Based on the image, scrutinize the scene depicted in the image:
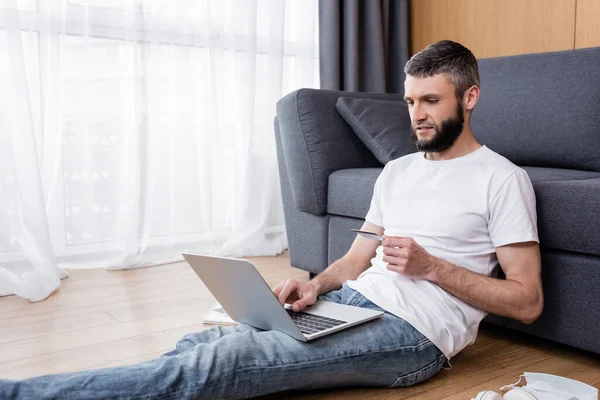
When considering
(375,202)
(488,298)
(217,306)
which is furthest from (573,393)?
(217,306)

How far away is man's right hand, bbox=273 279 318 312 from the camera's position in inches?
55.8

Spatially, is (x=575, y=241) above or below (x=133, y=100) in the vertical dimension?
below

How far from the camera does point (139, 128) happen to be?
2.86m

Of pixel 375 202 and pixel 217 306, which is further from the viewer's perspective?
pixel 217 306

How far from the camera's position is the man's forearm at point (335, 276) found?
1.57 metres

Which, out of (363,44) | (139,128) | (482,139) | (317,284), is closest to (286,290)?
(317,284)

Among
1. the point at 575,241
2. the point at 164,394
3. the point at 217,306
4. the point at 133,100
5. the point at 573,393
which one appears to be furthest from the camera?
the point at 133,100

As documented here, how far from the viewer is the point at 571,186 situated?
1.56m

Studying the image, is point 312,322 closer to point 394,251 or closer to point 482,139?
point 394,251

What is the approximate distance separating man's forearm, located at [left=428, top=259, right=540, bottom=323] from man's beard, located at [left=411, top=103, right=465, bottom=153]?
28 cm

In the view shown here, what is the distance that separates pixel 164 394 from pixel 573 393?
0.83 meters

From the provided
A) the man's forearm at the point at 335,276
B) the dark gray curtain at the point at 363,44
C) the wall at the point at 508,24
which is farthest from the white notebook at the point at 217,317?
the wall at the point at 508,24

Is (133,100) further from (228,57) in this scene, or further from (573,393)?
(573,393)

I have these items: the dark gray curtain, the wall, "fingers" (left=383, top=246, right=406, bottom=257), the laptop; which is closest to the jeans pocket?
the laptop
